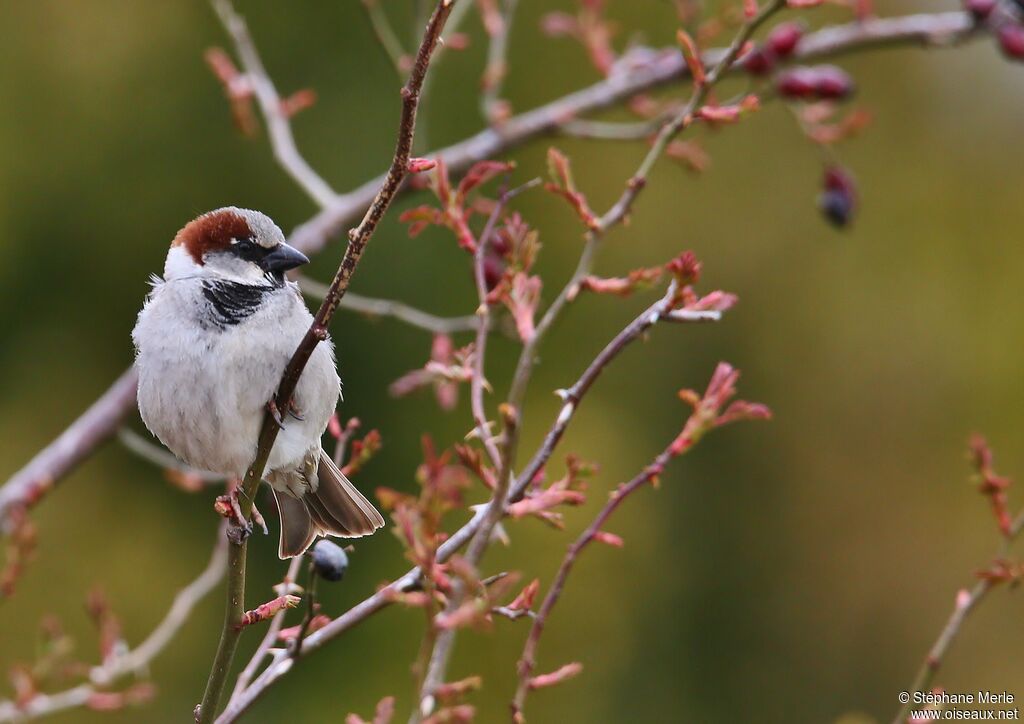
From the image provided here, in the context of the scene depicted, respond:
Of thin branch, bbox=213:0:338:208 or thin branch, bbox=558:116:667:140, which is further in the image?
thin branch, bbox=213:0:338:208

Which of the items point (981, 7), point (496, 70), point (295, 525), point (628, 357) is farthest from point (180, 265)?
point (628, 357)

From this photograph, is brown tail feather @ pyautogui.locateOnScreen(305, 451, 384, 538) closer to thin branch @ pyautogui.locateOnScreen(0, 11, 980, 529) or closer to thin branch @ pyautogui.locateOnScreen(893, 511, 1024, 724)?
thin branch @ pyautogui.locateOnScreen(0, 11, 980, 529)

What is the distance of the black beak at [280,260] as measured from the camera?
263 centimetres

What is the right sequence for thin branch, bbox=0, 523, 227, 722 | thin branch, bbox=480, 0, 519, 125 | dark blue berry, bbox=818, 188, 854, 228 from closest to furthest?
thin branch, bbox=0, 523, 227, 722 → dark blue berry, bbox=818, 188, 854, 228 → thin branch, bbox=480, 0, 519, 125

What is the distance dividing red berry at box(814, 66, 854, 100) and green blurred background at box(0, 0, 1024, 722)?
9.79 ft

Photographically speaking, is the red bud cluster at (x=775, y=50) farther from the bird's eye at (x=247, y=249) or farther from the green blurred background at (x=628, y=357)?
the green blurred background at (x=628, y=357)

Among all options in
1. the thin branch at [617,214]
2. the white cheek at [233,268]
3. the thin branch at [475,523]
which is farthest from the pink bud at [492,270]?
the thin branch at [475,523]

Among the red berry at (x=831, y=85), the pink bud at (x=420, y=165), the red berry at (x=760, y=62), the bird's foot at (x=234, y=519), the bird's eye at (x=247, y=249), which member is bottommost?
the bird's foot at (x=234, y=519)

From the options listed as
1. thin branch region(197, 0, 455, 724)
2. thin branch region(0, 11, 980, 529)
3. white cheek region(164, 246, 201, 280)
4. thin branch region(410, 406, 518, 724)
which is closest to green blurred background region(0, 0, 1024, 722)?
thin branch region(0, 11, 980, 529)

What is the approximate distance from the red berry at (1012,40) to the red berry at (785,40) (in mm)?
490

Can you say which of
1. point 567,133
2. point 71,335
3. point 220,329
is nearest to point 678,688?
point 71,335

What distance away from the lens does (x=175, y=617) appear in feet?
9.31

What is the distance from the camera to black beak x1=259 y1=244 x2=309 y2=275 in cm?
263

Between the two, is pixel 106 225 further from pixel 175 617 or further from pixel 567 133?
pixel 175 617
